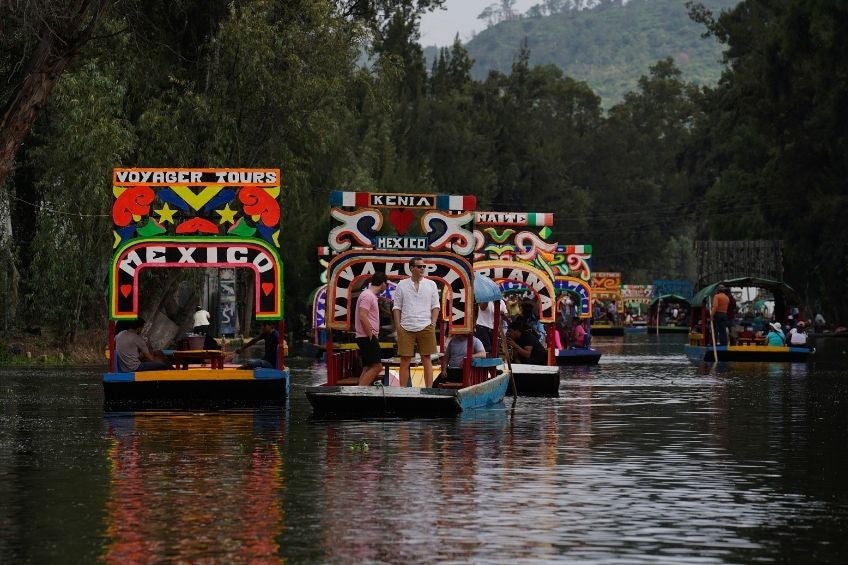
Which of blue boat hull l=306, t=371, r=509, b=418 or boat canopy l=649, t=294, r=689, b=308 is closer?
blue boat hull l=306, t=371, r=509, b=418

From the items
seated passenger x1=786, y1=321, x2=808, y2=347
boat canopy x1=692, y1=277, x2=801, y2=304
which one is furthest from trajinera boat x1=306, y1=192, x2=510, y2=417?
seated passenger x1=786, y1=321, x2=808, y2=347

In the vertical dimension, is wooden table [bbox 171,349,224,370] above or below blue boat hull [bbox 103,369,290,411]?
above

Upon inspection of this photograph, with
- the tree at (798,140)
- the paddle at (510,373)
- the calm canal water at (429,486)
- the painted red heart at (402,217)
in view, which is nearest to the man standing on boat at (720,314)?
the paddle at (510,373)

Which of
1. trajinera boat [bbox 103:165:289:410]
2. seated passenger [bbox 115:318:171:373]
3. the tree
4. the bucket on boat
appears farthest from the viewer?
the tree

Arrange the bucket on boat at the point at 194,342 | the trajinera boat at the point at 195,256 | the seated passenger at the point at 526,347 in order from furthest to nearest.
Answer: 1. the seated passenger at the point at 526,347
2. the bucket on boat at the point at 194,342
3. the trajinera boat at the point at 195,256

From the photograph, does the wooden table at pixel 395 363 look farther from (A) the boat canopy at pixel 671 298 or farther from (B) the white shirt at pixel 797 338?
(A) the boat canopy at pixel 671 298

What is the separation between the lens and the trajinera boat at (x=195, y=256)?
26.8m

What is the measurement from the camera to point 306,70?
5141cm

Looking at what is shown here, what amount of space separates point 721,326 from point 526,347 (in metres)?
17.5

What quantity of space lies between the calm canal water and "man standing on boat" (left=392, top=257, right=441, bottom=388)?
1316mm

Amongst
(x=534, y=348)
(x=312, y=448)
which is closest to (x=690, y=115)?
(x=534, y=348)

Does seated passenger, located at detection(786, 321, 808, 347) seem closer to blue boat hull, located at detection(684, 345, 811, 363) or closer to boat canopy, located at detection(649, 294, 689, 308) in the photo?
blue boat hull, located at detection(684, 345, 811, 363)

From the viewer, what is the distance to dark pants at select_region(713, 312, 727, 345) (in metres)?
49.7

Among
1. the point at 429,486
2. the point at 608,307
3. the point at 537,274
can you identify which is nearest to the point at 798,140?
A: the point at 608,307
